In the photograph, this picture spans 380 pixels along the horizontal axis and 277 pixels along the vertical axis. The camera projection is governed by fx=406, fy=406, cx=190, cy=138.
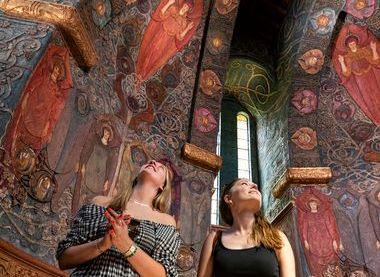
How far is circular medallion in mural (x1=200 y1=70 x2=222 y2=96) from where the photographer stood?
8555mm

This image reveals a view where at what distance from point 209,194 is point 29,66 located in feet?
12.7

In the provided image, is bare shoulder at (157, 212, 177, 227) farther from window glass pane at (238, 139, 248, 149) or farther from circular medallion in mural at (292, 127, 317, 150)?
window glass pane at (238, 139, 248, 149)

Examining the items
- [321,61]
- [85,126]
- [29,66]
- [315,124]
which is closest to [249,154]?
[315,124]

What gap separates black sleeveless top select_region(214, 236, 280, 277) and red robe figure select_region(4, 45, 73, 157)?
10.00 feet

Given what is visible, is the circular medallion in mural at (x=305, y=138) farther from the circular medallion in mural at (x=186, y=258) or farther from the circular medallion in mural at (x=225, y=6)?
the circular medallion in mural at (x=186, y=258)

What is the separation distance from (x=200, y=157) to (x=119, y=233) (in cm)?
582

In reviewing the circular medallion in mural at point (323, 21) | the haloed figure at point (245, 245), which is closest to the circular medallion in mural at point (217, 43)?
the circular medallion in mural at point (323, 21)

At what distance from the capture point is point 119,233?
69.3 inches

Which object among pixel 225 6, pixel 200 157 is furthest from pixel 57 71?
pixel 225 6

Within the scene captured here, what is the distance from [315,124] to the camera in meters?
8.91

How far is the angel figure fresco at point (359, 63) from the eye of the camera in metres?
9.06

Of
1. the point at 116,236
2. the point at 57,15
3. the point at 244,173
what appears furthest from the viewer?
the point at 244,173

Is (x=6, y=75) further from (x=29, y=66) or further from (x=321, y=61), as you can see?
(x=321, y=61)

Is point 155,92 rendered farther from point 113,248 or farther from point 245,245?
point 113,248
